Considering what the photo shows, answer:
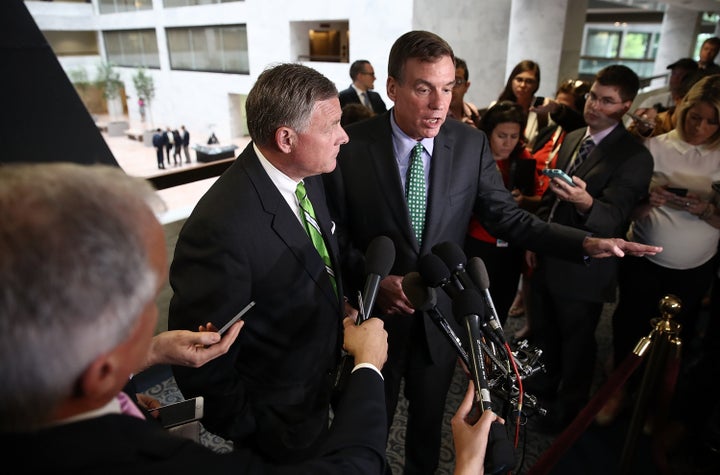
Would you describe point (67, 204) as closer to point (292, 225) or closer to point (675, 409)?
point (292, 225)

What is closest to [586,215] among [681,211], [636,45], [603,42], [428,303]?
[681,211]

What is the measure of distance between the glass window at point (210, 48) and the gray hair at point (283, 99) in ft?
52.3

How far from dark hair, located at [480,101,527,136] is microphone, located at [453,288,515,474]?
6.30ft

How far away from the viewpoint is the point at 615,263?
238cm

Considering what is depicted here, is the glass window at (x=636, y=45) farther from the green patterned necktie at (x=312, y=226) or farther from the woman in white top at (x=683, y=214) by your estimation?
the green patterned necktie at (x=312, y=226)

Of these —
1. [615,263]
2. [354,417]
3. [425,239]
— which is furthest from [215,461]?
[615,263]

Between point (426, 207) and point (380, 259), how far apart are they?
2.27 ft

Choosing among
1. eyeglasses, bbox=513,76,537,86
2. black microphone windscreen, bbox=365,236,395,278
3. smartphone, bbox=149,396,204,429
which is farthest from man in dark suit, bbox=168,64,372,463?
eyeglasses, bbox=513,76,537,86

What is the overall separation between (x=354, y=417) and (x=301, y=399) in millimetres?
722

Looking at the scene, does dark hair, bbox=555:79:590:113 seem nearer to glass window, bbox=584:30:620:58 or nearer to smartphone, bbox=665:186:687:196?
smartphone, bbox=665:186:687:196

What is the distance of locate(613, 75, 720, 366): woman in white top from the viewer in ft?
7.59

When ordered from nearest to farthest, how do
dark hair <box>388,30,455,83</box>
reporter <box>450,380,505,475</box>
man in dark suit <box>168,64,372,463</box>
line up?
reporter <box>450,380,505,475</box> → man in dark suit <box>168,64,372,463</box> → dark hair <box>388,30,455,83</box>

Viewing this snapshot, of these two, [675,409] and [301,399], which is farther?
[675,409]

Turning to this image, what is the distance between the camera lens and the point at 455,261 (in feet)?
4.26
